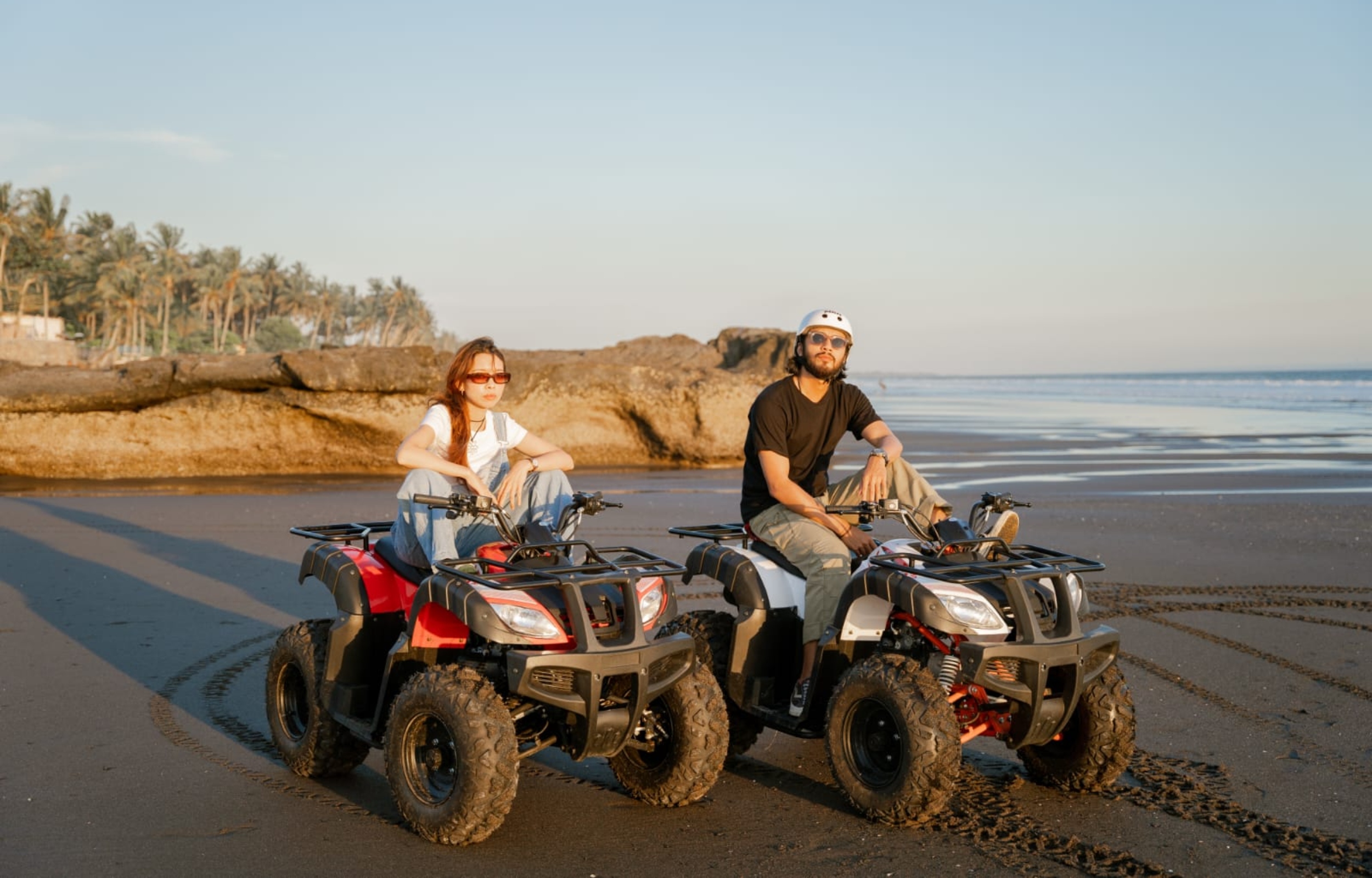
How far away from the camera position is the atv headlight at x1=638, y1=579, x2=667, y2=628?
15.9ft

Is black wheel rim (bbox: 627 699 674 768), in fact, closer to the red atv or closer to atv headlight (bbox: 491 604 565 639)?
the red atv

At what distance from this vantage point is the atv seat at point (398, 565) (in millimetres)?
5250

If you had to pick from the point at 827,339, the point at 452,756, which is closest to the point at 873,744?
the point at 452,756

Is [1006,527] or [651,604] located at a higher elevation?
[1006,527]

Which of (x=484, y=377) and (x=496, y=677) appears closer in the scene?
(x=496, y=677)

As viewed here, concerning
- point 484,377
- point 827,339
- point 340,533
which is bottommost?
point 340,533

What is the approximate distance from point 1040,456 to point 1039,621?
19415 millimetres

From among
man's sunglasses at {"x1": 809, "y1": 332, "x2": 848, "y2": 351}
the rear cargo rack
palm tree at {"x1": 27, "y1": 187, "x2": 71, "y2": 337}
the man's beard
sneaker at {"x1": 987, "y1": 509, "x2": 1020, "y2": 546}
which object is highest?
palm tree at {"x1": 27, "y1": 187, "x2": 71, "y2": 337}

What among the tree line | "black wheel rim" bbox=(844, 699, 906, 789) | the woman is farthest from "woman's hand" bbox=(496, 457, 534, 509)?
the tree line

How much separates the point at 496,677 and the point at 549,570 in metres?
0.55

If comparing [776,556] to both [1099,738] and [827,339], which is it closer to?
[827,339]

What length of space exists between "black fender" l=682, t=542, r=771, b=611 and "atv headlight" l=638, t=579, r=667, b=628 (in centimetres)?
55

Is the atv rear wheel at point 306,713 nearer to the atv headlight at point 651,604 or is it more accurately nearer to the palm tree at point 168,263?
the atv headlight at point 651,604

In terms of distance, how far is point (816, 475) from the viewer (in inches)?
236
